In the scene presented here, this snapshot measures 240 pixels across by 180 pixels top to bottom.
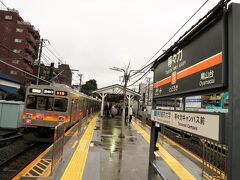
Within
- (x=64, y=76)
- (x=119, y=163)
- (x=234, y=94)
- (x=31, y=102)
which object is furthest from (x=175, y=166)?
(x=64, y=76)

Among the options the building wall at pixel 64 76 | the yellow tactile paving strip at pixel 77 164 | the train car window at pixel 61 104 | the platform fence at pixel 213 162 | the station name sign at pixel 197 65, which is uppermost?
the building wall at pixel 64 76

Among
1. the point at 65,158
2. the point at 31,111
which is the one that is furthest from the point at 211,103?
the point at 31,111

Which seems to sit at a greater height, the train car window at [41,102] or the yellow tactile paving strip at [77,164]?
the train car window at [41,102]

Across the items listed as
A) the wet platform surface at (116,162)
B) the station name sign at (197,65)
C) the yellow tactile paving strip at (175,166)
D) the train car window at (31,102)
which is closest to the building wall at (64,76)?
the train car window at (31,102)

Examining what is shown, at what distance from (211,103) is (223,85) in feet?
30.7

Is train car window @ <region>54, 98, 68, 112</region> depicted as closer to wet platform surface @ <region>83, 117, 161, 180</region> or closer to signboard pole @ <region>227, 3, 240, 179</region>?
wet platform surface @ <region>83, 117, 161, 180</region>

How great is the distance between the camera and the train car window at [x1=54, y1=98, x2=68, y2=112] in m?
11.3

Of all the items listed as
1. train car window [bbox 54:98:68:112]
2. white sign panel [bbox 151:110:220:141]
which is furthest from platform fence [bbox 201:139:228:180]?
train car window [bbox 54:98:68:112]

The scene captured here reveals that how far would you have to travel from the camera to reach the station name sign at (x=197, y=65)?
8.15 feet

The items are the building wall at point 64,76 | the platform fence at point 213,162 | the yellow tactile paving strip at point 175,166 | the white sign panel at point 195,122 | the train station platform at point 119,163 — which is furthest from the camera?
the building wall at point 64,76

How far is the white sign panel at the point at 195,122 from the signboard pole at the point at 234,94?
21 cm

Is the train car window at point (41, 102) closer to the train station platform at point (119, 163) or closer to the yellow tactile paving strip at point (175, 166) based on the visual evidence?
the train station platform at point (119, 163)

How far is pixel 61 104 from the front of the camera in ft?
37.3

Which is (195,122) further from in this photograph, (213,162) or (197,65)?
Result: (213,162)
